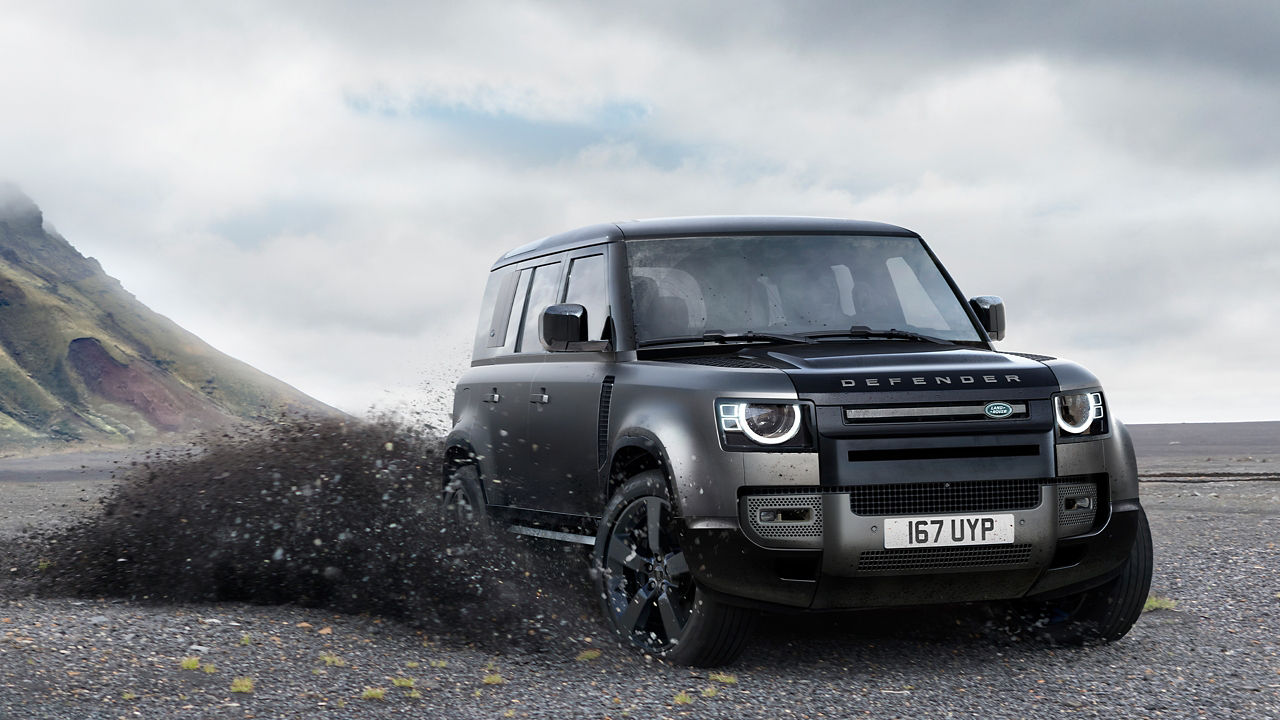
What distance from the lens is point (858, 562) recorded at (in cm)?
554

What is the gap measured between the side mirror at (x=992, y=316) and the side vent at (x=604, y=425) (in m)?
2.34

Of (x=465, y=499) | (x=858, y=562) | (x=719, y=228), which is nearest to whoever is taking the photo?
(x=858, y=562)

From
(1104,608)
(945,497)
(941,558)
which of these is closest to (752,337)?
(945,497)

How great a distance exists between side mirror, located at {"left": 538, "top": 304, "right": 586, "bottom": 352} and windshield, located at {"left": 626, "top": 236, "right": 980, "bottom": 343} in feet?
1.03

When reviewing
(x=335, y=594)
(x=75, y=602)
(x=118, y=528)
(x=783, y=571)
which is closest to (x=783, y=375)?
(x=783, y=571)

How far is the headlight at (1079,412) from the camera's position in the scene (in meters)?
5.89

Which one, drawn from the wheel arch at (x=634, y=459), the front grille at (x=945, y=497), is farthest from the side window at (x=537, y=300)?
the front grille at (x=945, y=497)

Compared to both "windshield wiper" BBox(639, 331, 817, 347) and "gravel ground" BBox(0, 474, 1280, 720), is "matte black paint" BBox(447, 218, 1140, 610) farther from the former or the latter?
"gravel ground" BBox(0, 474, 1280, 720)

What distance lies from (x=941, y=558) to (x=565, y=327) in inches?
88.4

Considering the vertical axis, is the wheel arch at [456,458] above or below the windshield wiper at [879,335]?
below

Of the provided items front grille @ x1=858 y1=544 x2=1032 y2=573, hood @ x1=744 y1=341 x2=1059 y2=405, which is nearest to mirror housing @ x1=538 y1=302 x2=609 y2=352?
hood @ x1=744 y1=341 x2=1059 y2=405

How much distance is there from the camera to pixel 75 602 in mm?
7824

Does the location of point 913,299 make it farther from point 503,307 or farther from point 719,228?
point 503,307

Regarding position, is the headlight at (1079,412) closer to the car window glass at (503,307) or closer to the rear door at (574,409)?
the rear door at (574,409)
